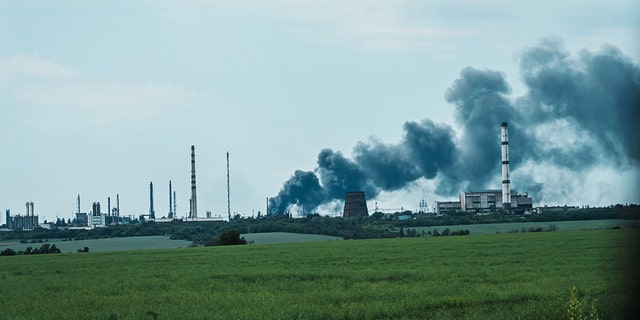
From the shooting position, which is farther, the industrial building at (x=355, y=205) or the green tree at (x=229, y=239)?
the industrial building at (x=355, y=205)

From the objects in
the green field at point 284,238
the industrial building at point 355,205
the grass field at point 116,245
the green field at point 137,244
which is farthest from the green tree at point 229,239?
the industrial building at point 355,205

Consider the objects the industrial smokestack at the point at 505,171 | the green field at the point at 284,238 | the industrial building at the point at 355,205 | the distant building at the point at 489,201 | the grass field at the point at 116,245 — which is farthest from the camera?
the industrial building at the point at 355,205

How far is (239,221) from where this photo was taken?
174 m

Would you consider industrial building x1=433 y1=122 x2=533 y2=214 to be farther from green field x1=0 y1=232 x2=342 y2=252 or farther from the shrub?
the shrub

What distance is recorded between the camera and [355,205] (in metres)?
168

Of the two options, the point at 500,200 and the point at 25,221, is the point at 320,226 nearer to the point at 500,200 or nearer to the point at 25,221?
the point at 500,200

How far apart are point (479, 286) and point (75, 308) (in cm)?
1078

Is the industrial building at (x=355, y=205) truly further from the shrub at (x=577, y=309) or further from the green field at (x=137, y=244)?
the shrub at (x=577, y=309)

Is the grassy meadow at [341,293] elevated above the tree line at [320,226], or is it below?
above

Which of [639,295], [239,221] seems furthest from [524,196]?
[639,295]

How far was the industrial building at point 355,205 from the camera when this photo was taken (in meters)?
168

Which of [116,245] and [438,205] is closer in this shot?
[116,245]

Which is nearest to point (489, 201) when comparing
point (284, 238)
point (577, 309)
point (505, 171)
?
point (505, 171)

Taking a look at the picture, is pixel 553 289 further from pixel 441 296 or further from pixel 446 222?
pixel 446 222
